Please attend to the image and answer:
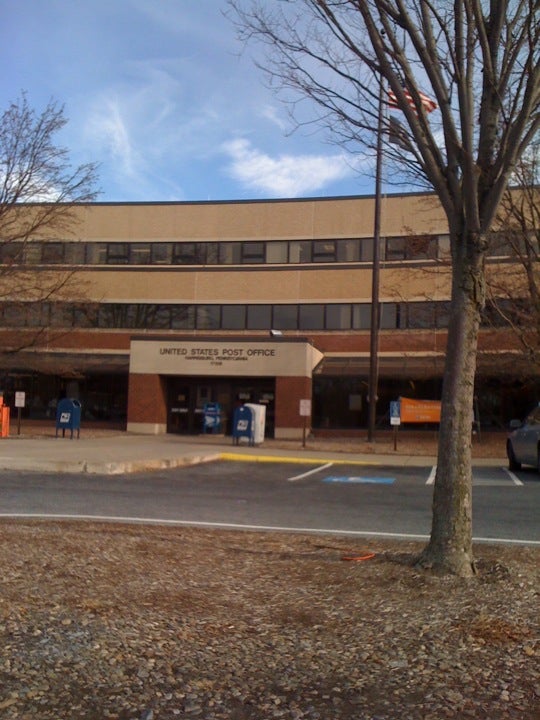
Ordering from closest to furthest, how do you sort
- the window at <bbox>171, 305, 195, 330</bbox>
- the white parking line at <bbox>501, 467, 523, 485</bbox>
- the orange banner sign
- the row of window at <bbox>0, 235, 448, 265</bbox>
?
the white parking line at <bbox>501, 467, 523, 485</bbox>
the orange banner sign
the row of window at <bbox>0, 235, 448, 265</bbox>
the window at <bbox>171, 305, 195, 330</bbox>

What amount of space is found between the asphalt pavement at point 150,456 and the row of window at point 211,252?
36.4 feet

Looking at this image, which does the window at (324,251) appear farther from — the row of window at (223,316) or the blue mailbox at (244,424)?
the blue mailbox at (244,424)

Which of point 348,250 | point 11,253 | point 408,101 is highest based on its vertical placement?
point 348,250

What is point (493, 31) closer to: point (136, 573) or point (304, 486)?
point (136, 573)

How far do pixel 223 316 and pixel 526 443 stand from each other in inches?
785

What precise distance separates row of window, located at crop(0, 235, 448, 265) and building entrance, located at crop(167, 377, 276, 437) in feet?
20.2

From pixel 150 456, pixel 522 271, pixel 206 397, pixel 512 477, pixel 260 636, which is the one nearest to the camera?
pixel 260 636

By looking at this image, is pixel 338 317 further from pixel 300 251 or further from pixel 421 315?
pixel 421 315

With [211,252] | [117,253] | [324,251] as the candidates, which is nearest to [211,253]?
[211,252]

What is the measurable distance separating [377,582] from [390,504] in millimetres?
6406

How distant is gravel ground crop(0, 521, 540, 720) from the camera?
3648 mm

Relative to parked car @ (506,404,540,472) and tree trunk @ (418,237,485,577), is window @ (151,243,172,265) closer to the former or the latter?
parked car @ (506,404,540,472)

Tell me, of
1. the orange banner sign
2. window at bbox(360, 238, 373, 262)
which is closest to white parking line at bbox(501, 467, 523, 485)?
the orange banner sign

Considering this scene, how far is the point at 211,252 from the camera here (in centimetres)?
3581
